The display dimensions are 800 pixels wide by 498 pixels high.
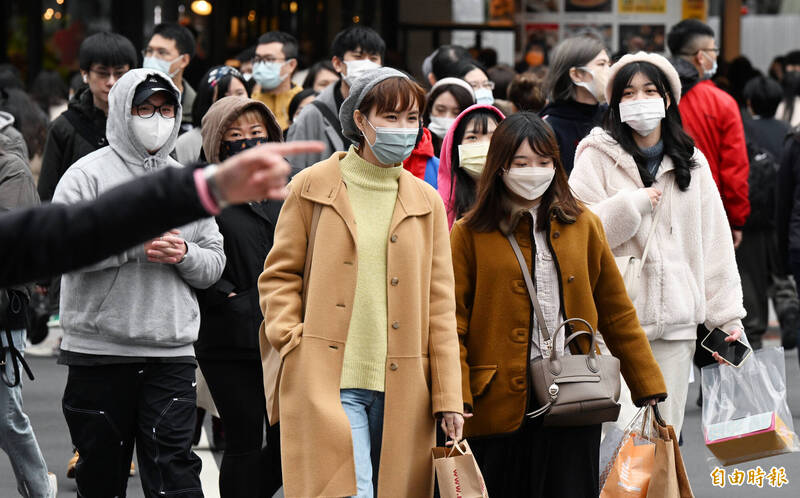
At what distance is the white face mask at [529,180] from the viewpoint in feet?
17.0

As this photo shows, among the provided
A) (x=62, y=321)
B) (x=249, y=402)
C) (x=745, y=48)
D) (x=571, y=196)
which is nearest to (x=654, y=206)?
(x=571, y=196)

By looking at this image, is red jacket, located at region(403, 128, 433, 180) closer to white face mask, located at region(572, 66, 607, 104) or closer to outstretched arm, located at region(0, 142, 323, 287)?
white face mask, located at region(572, 66, 607, 104)

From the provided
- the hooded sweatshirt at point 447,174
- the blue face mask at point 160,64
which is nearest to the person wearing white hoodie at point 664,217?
the hooded sweatshirt at point 447,174

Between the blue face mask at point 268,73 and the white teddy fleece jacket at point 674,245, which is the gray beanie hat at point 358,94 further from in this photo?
the blue face mask at point 268,73

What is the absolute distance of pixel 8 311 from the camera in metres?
6.18

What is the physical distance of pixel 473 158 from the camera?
6.58 meters

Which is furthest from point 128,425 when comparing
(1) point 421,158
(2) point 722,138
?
(2) point 722,138

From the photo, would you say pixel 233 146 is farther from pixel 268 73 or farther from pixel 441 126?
pixel 268 73

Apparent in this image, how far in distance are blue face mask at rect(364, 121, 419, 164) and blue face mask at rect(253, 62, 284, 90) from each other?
5.16m

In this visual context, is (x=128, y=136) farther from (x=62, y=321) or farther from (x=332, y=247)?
(x=332, y=247)

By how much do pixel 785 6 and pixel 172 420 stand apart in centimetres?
1695

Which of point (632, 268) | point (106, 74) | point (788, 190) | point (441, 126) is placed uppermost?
point (106, 74)

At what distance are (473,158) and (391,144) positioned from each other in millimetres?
1589

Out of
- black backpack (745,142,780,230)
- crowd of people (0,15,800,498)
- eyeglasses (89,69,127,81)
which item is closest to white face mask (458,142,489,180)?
crowd of people (0,15,800,498)
